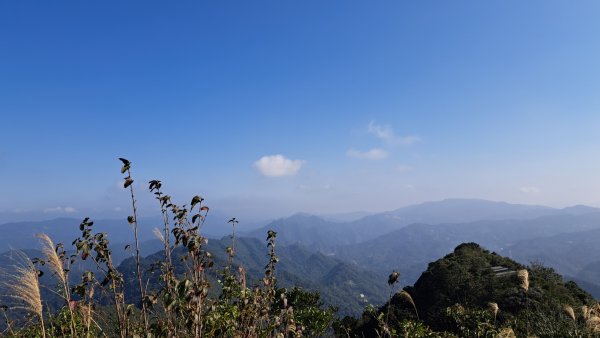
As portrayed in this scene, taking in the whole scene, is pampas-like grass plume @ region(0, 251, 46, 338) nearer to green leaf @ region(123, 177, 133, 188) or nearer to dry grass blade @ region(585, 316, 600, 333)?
green leaf @ region(123, 177, 133, 188)

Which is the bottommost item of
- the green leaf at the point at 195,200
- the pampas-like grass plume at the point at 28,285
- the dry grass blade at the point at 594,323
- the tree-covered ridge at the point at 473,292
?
the tree-covered ridge at the point at 473,292

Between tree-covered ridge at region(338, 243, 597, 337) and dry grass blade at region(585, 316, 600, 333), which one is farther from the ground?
dry grass blade at region(585, 316, 600, 333)

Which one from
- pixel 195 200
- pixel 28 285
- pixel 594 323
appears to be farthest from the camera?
pixel 594 323

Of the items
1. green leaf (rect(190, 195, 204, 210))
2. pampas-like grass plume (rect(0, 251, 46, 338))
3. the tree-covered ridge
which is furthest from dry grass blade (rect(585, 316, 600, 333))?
the tree-covered ridge

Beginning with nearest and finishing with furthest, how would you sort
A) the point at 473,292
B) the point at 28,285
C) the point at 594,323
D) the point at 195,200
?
the point at 28,285 < the point at 195,200 < the point at 594,323 < the point at 473,292

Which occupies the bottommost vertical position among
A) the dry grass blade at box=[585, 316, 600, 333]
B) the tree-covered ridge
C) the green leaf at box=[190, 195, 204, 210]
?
the tree-covered ridge

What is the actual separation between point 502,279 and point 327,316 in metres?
26.9

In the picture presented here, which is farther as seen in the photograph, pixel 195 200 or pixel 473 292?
pixel 473 292

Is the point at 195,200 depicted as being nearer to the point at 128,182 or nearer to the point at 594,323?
the point at 128,182

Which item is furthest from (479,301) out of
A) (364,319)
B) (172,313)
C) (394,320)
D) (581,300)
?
(172,313)

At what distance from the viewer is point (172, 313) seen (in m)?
5.11

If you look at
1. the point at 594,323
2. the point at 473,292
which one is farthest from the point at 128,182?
the point at 473,292

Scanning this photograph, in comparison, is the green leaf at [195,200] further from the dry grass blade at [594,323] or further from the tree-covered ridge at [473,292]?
the tree-covered ridge at [473,292]

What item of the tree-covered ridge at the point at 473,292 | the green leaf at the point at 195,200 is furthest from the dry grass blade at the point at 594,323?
the tree-covered ridge at the point at 473,292
